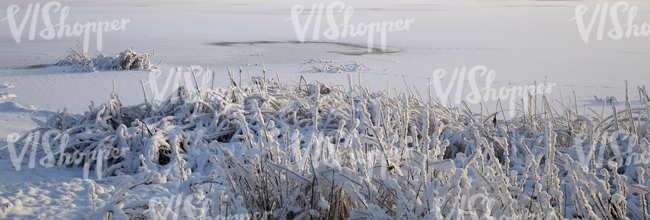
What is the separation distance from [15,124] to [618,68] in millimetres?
10009

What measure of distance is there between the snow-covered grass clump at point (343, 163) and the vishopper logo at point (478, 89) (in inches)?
91.9

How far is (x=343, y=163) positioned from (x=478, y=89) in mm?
5548

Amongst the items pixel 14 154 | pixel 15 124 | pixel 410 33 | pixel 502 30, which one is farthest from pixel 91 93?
pixel 502 30

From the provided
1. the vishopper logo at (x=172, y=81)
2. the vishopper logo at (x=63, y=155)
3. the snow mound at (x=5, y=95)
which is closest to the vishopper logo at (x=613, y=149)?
the vishopper logo at (x=63, y=155)

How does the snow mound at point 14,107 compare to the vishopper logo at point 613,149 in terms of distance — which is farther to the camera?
the snow mound at point 14,107

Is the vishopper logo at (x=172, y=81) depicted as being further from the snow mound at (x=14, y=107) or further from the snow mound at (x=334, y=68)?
the snow mound at (x=334, y=68)

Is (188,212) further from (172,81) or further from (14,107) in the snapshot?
(172,81)

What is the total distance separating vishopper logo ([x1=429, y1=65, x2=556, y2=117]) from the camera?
645 cm

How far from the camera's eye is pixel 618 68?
8969mm

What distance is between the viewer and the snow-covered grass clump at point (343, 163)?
162 cm

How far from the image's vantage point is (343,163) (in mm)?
2168

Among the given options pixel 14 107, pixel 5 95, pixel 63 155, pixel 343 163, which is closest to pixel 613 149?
pixel 343 163

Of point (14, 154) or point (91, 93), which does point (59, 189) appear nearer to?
point (14, 154)

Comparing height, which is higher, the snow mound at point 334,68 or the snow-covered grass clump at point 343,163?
the snow mound at point 334,68
